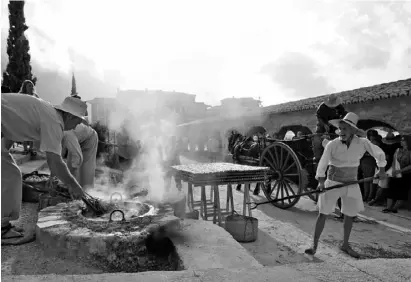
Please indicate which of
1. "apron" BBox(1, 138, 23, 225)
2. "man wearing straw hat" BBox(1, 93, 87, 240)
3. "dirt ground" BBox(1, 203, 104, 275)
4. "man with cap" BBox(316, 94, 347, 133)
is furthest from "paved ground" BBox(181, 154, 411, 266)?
"apron" BBox(1, 138, 23, 225)

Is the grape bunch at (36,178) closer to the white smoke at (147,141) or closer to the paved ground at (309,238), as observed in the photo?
the white smoke at (147,141)

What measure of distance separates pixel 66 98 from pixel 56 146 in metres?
0.67

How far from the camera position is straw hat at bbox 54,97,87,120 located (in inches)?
131

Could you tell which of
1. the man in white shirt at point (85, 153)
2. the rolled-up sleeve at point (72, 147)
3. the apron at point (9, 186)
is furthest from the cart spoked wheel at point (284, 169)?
the apron at point (9, 186)

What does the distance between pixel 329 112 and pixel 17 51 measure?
735 inches

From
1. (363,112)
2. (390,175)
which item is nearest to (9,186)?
(390,175)

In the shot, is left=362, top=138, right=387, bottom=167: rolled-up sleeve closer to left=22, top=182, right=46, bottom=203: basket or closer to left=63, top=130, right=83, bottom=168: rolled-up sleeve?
left=63, top=130, right=83, bottom=168: rolled-up sleeve

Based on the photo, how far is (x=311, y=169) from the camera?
6762 mm

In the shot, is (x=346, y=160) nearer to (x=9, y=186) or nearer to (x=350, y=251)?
(x=350, y=251)

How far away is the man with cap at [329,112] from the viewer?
6422 millimetres

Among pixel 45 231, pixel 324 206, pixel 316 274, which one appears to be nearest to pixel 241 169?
pixel 324 206

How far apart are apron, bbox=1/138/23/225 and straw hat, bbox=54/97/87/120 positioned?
0.87 m

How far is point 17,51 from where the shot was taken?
18250mm

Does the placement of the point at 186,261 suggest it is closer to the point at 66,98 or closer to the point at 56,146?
the point at 56,146
